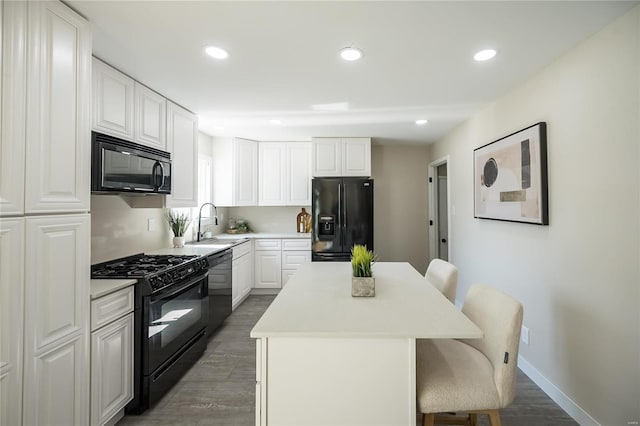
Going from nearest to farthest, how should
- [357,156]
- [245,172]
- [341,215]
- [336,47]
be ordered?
[336,47] < [341,215] < [357,156] < [245,172]

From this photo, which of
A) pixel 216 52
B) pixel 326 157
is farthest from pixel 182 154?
pixel 326 157

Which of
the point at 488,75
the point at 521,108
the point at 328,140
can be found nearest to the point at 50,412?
the point at 488,75

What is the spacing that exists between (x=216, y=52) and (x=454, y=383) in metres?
2.28

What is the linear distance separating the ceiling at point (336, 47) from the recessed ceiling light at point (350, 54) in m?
0.05

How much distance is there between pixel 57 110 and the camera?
145cm

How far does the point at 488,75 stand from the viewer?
2312 mm

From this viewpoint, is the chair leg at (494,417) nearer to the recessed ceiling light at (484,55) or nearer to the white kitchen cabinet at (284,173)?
the recessed ceiling light at (484,55)

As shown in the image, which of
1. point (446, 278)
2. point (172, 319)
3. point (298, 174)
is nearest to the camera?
point (446, 278)

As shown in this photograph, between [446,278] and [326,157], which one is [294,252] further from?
[446,278]

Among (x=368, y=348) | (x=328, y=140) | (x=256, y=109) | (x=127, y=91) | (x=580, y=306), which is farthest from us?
(x=328, y=140)

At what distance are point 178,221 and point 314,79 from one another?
2.23 m

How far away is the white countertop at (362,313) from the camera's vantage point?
1216 millimetres

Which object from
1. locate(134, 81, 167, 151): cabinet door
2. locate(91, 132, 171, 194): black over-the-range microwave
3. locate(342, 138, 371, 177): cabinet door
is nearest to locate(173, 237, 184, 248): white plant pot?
locate(91, 132, 171, 194): black over-the-range microwave

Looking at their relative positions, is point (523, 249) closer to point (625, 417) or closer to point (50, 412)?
point (625, 417)
